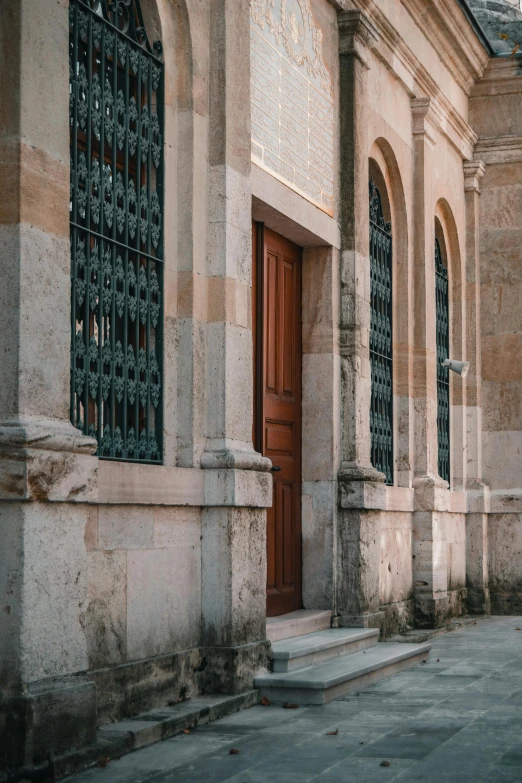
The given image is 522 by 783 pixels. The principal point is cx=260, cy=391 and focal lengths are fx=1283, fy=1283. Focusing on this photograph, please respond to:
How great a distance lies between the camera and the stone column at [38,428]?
5914 millimetres

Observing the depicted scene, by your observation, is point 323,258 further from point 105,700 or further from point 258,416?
point 105,700

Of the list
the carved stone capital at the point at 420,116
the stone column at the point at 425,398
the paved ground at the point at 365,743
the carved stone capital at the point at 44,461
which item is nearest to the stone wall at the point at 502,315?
the stone column at the point at 425,398

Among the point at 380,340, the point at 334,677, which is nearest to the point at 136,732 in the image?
the point at 334,677

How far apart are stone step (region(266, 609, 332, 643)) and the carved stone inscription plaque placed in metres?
3.46

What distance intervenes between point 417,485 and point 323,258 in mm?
3475

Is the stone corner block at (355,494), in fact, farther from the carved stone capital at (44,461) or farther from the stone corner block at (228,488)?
the carved stone capital at (44,461)

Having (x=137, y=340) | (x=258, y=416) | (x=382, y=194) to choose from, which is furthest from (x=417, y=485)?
(x=137, y=340)

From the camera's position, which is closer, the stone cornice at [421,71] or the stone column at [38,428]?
the stone column at [38,428]

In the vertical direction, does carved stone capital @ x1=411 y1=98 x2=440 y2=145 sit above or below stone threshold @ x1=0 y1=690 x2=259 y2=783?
above

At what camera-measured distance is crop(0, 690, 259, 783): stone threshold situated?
5.85 metres

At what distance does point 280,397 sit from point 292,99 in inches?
96.2

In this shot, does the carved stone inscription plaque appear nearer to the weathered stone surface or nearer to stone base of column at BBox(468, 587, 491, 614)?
the weathered stone surface

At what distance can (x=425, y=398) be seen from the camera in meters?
14.0

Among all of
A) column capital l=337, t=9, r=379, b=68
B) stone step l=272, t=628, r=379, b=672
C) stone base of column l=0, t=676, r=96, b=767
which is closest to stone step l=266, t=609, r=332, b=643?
stone step l=272, t=628, r=379, b=672
